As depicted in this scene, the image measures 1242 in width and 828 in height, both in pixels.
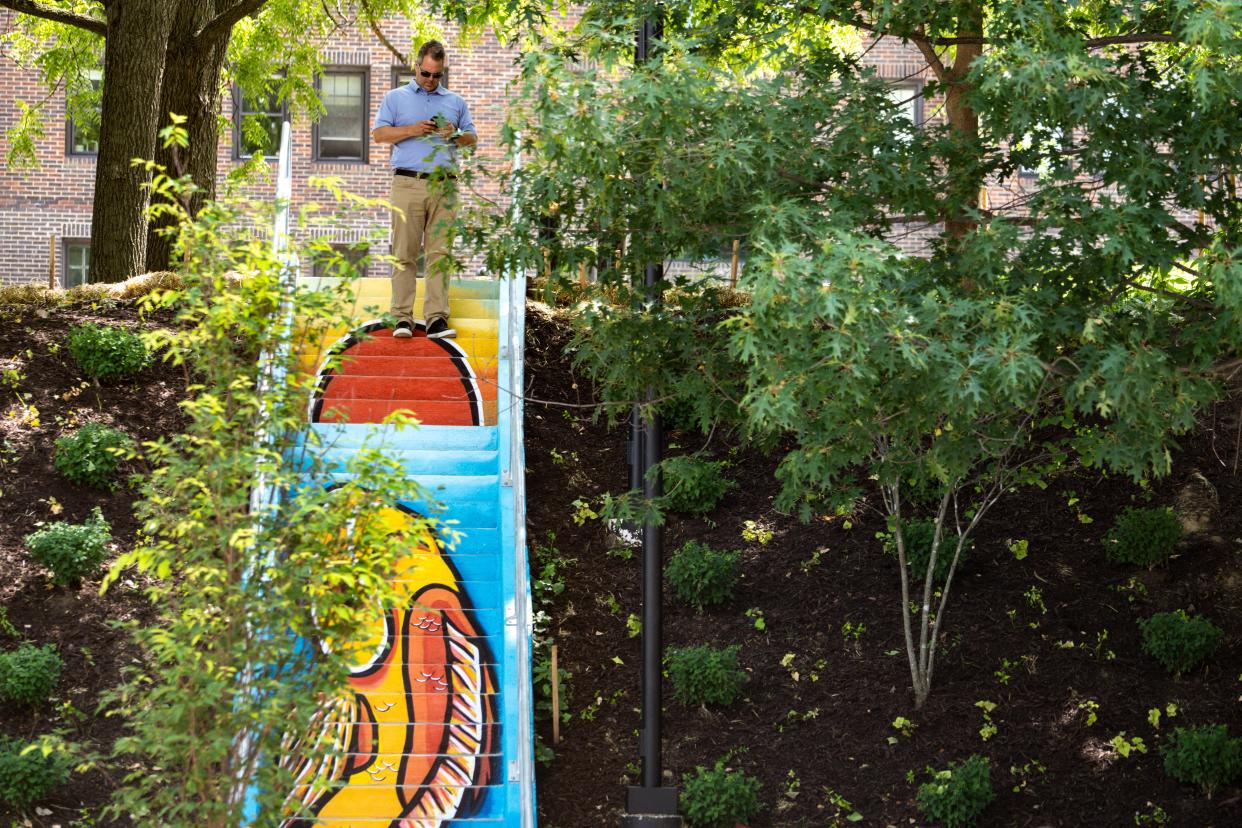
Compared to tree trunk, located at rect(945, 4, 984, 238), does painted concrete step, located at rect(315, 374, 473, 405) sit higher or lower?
lower

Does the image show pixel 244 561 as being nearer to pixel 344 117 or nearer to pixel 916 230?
pixel 916 230

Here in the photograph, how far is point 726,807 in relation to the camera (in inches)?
346

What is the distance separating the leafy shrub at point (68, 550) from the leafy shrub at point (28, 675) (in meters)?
0.81

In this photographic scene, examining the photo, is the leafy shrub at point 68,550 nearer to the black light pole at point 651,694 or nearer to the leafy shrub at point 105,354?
the leafy shrub at point 105,354

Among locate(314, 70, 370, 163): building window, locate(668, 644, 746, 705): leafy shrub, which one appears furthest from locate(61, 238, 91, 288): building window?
locate(668, 644, 746, 705): leafy shrub

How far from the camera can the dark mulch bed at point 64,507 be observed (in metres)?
9.16

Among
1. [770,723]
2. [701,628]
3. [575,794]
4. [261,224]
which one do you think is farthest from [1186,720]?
[261,224]

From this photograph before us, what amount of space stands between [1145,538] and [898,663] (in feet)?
6.94

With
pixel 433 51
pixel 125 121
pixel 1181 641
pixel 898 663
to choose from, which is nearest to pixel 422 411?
pixel 433 51

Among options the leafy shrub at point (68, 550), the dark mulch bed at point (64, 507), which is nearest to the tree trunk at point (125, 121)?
the dark mulch bed at point (64, 507)

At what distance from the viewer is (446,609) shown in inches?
376

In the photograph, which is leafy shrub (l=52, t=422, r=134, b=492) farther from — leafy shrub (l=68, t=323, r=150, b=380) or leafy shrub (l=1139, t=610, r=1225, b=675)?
leafy shrub (l=1139, t=610, r=1225, b=675)

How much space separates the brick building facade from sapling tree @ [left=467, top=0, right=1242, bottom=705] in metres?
16.0

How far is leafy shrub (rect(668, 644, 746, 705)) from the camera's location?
9.84 metres
